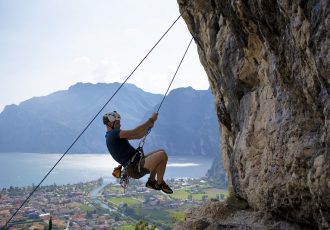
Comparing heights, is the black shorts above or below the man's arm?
below

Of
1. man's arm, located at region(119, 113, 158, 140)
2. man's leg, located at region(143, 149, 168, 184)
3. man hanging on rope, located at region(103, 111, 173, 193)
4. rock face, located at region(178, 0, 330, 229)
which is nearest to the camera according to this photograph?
rock face, located at region(178, 0, 330, 229)

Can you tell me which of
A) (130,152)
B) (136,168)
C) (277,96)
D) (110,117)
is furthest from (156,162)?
(277,96)

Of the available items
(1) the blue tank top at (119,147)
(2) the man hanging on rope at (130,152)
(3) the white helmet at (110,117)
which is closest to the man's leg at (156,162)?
(2) the man hanging on rope at (130,152)

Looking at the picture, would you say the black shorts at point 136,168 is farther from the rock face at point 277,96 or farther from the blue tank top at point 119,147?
the rock face at point 277,96

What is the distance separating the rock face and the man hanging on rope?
1695 millimetres

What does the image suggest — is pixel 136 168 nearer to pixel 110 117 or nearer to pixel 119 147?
pixel 119 147

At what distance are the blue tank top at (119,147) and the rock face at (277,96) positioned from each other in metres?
2.20

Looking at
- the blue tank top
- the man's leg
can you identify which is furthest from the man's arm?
the man's leg

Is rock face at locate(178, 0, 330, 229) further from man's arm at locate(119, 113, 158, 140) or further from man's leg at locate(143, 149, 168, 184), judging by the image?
man's arm at locate(119, 113, 158, 140)

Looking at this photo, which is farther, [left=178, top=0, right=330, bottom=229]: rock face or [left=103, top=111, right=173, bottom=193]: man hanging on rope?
[left=103, top=111, right=173, bottom=193]: man hanging on rope

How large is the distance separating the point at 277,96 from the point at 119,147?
109 inches

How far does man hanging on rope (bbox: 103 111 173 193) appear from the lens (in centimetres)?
656

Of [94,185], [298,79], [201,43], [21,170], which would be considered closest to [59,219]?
[94,185]

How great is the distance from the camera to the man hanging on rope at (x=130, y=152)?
21.5 ft
